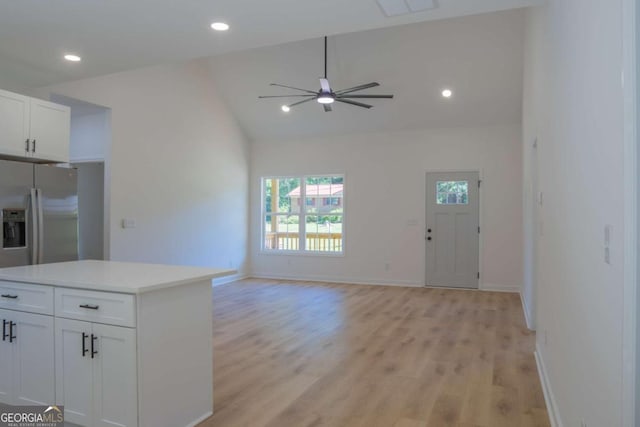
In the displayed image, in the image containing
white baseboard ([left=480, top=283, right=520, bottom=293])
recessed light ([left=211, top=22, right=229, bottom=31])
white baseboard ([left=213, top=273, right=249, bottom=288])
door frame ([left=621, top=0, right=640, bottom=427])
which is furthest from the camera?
white baseboard ([left=213, top=273, right=249, bottom=288])

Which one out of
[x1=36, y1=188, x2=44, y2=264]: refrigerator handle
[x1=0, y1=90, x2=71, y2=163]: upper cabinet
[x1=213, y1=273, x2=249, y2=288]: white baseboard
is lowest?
[x1=213, y1=273, x2=249, y2=288]: white baseboard

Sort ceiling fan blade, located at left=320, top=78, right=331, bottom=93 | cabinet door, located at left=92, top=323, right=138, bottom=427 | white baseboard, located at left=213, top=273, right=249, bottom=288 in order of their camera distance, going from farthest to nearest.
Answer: white baseboard, located at left=213, top=273, right=249, bottom=288, ceiling fan blade, located at left=320, top=78, right=331, bottom=93, cabinet door, located at left=92, top=323, right=138, bottom=427

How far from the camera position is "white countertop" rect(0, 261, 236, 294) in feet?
7.56

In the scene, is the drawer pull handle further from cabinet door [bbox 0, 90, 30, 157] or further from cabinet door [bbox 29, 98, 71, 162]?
cabinet door [bbox 29, 98, 71, 162]

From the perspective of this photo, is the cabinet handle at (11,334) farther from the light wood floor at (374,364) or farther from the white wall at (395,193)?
the white wall at (395,193)

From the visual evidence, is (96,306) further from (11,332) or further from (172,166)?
(172,166)

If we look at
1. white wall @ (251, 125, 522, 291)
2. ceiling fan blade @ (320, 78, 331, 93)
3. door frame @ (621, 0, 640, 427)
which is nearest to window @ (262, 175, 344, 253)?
white wall @ (251, 125, 522, 291)

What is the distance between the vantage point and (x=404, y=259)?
25.8 feet

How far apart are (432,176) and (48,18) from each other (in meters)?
6.15

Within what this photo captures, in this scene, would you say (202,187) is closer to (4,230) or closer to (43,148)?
(43,148)

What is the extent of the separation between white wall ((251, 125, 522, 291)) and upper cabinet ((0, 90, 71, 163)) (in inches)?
190

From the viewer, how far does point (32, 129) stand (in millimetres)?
3984

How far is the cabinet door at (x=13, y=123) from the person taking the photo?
12.2 feet

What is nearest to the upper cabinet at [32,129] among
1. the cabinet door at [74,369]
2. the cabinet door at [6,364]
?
the cabinet door at [6,364]
